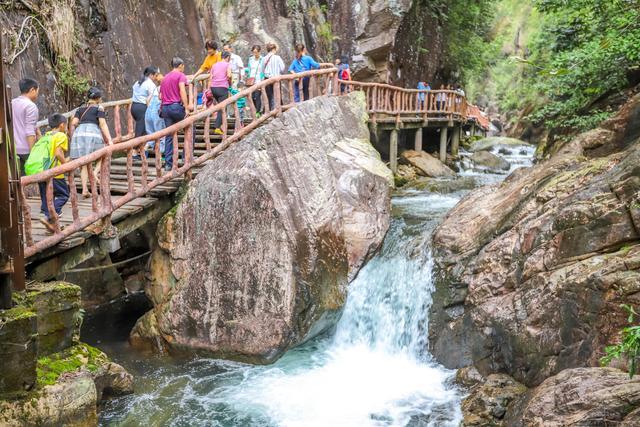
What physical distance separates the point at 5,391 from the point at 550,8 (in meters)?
13.0

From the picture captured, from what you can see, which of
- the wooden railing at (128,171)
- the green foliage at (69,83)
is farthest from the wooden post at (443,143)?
the green foliage at (69,83)

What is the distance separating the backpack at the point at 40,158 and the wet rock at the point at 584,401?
6.74 meters

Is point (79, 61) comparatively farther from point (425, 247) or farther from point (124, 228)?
point (425, 247)

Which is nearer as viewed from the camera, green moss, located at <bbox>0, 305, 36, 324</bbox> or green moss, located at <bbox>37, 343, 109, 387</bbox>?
green moss, located at <bbox>0, 305, 36, 324</bbox>

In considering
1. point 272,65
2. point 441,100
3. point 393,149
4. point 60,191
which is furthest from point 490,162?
point 60,191

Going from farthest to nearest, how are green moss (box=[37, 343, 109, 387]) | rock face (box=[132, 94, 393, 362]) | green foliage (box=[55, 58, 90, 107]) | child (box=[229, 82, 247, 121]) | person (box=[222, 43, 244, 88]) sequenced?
1. person (box=[222, 43, 244, 88])
2. child (box=[229, 82, 247, 121])
3. green foliage (box=[55, 58, 90, 107])
4. rock face (box=[132, 94, 393, 362])
5. green moss (box=[37, 343, 109, 387])

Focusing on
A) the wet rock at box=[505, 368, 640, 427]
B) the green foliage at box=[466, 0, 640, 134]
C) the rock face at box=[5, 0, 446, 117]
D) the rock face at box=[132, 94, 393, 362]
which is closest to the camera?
the wet rock at box=[505, 368, 640, 427]

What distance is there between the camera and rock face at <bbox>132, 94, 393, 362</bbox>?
30.7ft

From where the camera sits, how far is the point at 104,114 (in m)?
9.09

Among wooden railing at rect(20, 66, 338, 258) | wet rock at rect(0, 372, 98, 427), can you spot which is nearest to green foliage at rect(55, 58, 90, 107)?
wooden railing at rect(20, 66, 338, 258)

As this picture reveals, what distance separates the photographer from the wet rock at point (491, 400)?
7.47 meters

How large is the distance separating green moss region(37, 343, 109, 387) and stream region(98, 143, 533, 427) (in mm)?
846

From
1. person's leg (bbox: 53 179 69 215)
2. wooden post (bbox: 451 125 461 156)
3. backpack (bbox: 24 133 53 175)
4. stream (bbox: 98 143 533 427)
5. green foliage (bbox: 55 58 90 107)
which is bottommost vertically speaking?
stream (bbox: 98 143 533 427)

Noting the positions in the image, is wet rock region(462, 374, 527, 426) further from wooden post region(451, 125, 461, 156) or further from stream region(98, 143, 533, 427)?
wooden post region(451, 125, 461, 156)
